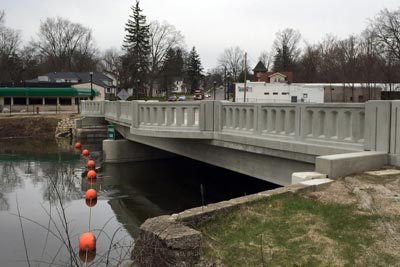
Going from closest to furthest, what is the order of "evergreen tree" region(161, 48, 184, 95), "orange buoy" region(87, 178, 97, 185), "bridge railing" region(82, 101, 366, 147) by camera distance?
"bridge railing" region(82, 101, 366, 147), "orange buoy" region(87, 178, 97, 185), "evergreen tree" region(161, 48, 184, 95)

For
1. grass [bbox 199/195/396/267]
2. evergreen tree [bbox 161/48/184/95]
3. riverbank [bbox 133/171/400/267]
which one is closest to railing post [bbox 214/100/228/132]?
riverbank [bbox 133/171/400/267]

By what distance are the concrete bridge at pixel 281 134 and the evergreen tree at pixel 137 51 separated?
61.9 metres

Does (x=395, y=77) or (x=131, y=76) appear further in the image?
(x=131, y=76)

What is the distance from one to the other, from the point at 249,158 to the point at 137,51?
70250mm

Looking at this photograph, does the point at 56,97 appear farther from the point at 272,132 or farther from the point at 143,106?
the point at 272,132

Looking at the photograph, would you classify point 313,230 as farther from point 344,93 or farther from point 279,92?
point 279,92

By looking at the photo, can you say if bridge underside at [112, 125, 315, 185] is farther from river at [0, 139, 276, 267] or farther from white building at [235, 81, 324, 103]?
white building at [235, 81, 324, 103]

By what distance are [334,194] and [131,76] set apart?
72258mm

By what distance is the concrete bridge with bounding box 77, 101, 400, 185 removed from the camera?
Result: 7.28 m

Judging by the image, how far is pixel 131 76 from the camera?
76.0 meters

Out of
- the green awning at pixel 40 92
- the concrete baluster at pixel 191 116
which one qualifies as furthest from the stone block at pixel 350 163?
the green awning at pixel 40 92

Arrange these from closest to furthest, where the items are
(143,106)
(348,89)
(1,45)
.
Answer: (143,106) → (348,89) → (1,45)

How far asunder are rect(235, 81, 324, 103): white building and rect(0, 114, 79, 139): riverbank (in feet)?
78.3

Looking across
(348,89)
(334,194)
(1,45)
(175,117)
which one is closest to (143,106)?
(175,117)
